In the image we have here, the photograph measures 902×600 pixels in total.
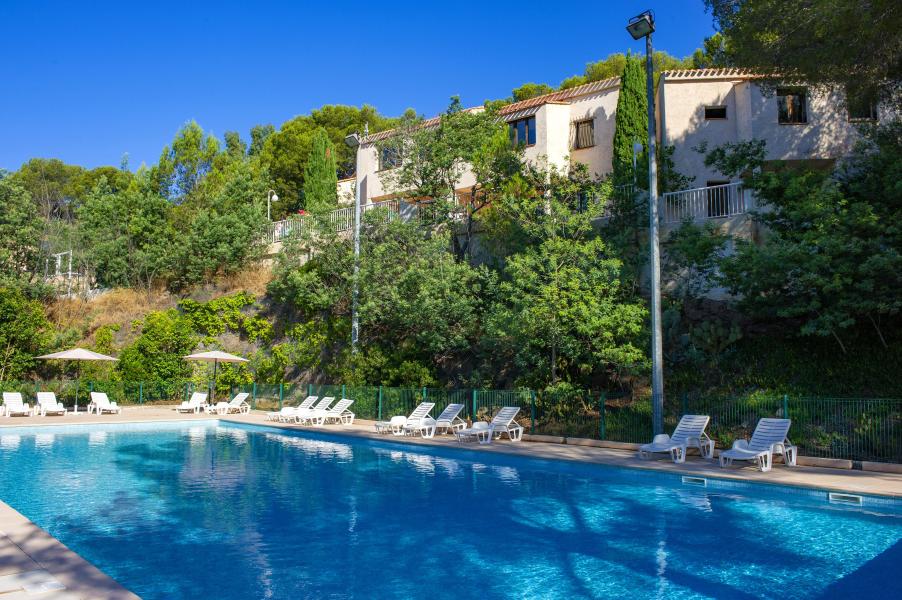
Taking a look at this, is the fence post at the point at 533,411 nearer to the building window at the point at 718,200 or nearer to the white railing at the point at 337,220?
the building window at the point at 718,200

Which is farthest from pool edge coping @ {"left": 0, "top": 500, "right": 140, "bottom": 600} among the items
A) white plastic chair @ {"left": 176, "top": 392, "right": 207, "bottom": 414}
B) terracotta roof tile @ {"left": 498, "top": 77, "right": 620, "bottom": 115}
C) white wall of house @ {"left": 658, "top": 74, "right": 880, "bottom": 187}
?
terracotta roof tile @ {"left": 498, "top": 77, "right": 620, "bottom": 115}

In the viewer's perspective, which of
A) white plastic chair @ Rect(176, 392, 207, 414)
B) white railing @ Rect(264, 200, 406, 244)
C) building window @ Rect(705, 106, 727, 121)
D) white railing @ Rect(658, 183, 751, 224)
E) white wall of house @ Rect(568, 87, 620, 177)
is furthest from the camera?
white wall of house @ Rect(568, 87, 620, 177)

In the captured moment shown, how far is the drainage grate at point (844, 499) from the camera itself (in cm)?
998

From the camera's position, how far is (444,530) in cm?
922

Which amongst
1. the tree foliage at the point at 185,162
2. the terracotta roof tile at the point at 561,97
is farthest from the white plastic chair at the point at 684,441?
the tree foliage at the point at 185,162

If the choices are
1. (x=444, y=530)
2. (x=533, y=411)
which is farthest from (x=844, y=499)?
(x=533, y=411)

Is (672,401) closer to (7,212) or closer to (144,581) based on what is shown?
(144,581)

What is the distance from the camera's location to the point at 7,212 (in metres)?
33.8

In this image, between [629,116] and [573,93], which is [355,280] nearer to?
[629,116]

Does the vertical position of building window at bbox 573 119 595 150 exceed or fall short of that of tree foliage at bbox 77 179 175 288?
it exceeds it

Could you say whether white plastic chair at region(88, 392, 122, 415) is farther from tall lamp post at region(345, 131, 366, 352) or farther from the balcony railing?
the balcony railing

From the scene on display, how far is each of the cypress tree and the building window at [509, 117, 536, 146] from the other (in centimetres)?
356

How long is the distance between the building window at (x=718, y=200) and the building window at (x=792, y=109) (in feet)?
16.2

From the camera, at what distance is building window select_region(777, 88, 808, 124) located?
23266 millimetres
